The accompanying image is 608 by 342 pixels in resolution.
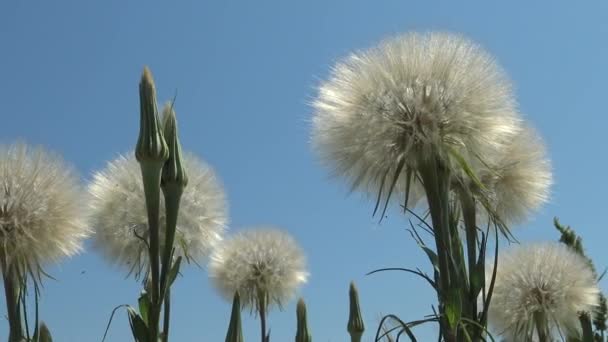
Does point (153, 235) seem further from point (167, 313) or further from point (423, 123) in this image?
point (423, 123)

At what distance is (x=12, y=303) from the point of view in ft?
11.6

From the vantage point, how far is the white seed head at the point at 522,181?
4723mm

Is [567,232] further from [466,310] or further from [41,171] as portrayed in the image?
[41,171]

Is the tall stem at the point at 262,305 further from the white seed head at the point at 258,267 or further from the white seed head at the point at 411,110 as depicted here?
the white seed head at the point at 411,110

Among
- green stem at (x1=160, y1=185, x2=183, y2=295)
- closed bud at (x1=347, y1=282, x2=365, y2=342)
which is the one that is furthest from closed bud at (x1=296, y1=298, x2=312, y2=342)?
green stem at (x1=160, y1=185, x2=183, y2=295)

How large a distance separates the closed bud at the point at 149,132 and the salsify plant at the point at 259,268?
5351 millimetres

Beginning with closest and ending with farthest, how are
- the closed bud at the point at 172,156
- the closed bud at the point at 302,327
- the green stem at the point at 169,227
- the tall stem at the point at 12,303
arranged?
the green stem at the point at 169,227
the tall stem at the point at 12,303
the closed bud at the point at 172,156
the closed bud at the point at 302,327

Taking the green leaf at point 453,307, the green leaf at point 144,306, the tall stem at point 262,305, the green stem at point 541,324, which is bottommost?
the green leaf at point 453,307

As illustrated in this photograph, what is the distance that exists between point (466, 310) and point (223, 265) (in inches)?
235

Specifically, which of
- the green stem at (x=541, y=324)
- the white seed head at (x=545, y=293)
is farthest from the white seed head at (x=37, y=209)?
the green stem at (x=541, y=324)

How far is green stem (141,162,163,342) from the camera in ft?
9.67

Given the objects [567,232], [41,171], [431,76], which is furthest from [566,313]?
[41,171]

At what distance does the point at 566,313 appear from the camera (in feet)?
19.6

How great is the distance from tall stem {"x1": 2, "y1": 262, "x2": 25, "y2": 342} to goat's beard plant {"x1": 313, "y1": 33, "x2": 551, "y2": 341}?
1462mm
